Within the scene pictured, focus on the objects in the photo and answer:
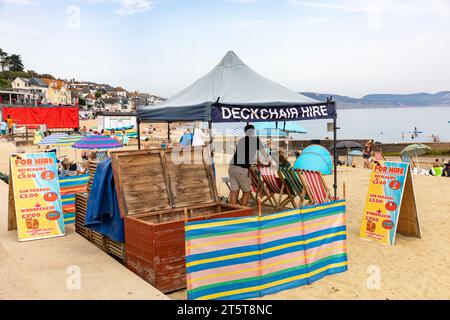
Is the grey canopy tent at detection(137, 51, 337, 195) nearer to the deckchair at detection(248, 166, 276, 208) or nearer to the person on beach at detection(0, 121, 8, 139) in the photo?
the deckchair at detection(248, 166, 276, 208)

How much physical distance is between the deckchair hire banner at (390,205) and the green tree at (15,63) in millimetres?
155903

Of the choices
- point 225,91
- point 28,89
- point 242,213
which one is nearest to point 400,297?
point 242,213

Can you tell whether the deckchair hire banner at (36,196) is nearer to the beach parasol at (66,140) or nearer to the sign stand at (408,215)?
the sign stand at (408,215)

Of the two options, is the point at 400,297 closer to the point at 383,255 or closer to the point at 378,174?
the point at 383,255

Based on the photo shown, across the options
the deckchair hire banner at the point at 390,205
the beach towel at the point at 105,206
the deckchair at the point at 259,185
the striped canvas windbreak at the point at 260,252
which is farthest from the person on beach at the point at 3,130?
the striped canvas windbreak at the point at 260,252

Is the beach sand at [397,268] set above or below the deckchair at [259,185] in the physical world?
below

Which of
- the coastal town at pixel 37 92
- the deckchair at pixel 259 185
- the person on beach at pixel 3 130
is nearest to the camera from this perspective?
the deckchair at pixel 259 185

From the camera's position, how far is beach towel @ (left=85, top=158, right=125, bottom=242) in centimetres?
540

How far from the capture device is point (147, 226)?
4.61 meters

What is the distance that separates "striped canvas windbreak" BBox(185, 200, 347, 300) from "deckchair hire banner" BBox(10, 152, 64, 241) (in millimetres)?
3483

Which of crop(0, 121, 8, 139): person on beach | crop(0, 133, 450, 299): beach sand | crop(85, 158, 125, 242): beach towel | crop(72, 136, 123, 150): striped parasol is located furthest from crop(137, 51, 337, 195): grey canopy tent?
crop(0, 121, 8, 139): person on beach

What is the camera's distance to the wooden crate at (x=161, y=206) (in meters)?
4.61
